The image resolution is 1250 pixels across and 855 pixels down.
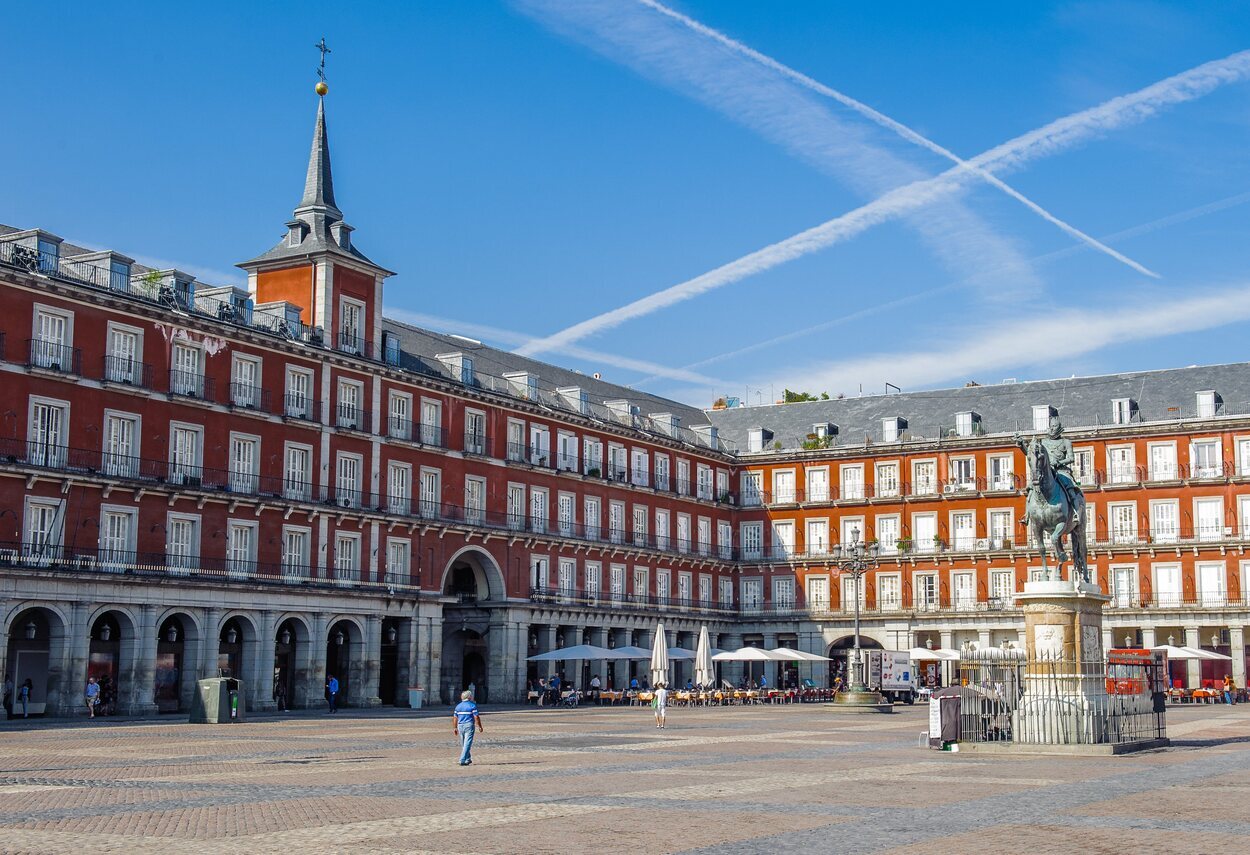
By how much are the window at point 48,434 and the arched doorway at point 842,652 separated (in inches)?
1873

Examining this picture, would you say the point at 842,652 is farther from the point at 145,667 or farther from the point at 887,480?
the point at 145,667

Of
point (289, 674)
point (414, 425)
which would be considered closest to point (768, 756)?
point (289, 674)

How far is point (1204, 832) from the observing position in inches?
622

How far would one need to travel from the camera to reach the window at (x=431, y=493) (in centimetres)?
6316

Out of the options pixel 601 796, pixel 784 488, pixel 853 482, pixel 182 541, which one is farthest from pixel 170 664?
pixel 853 482

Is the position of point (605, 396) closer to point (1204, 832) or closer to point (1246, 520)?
point (1246, 520)

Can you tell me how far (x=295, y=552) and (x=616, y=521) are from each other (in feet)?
74.6

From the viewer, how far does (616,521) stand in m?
75.8

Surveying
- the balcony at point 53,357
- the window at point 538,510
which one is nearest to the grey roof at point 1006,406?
the window at point 538,510

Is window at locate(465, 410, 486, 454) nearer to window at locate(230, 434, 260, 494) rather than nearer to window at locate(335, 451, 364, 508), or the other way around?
window at locate(335, 451, 364, 508)

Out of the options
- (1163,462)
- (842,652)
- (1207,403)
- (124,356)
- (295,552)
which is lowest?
(842,652)

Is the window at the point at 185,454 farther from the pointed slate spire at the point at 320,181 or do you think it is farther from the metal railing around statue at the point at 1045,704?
the metal railing around statue at the point at 1045,704

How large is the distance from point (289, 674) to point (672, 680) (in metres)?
26.4

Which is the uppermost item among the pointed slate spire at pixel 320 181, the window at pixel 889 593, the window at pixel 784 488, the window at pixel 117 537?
the pointed slate spire at pixel 320 181
